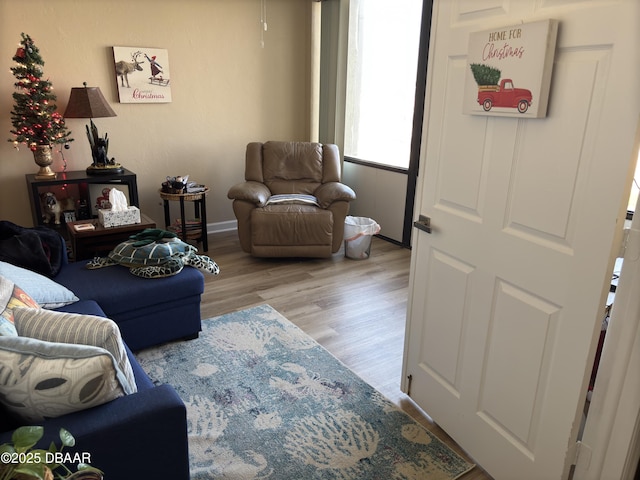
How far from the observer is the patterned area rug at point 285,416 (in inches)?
71.2

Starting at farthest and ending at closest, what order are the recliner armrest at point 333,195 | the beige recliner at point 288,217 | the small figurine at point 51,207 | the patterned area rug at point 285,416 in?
the recliner armrest at point 333,195 → the beige recliner at point 288,217 → the small figurine at point 51,207 → the patterned area rug at point 285,416

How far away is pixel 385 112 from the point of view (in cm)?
439

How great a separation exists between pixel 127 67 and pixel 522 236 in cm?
370

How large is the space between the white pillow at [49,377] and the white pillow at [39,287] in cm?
87

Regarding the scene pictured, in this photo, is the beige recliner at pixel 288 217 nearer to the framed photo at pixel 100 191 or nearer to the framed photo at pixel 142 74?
the framed photo at pixel 100 191

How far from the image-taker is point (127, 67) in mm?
3977

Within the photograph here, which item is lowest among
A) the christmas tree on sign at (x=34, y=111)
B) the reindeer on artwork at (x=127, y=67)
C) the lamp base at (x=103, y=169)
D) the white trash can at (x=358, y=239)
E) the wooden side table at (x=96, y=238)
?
the white trash can at (x=358, y=239)

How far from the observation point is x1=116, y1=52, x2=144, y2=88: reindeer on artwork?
13.0 ft

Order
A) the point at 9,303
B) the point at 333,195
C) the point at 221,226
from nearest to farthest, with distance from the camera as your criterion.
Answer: the point at 9,303
the point at 333,195
the point at 221,226

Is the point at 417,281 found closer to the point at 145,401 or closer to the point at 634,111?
the point at 634,111

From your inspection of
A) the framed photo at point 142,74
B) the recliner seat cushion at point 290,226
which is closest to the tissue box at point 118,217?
the recliner seat cushion at point 290,226

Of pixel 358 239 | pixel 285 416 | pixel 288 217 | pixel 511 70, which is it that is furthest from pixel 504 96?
pixel 358 239

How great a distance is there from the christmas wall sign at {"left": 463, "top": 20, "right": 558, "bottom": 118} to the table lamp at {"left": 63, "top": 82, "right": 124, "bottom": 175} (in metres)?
3.01

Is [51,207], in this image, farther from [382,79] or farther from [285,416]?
[382,79]
